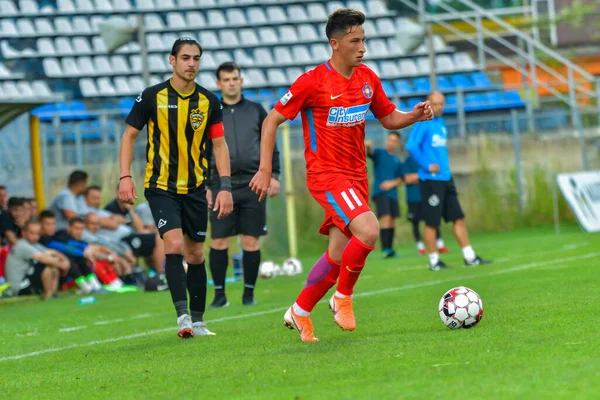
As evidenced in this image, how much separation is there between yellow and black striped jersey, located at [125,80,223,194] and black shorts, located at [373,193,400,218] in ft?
38.5

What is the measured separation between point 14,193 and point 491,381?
518 inches

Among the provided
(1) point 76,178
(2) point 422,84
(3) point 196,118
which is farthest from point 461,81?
(3) point 196,118

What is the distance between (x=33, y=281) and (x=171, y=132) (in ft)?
22.9

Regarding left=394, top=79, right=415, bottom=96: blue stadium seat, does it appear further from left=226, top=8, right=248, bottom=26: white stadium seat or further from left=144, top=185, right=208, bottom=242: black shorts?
left=144, top=185, right=208, bottom=242: black shorts

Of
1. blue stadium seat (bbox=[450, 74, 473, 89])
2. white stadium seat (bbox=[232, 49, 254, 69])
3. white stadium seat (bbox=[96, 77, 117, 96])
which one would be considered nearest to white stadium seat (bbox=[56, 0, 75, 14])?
white stadium seat (bbox=[96, 77, 117, 96])

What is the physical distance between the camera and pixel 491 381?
15.5 feet

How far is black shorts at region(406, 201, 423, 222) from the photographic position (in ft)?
64.2

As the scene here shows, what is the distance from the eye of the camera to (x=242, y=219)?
10.7 m

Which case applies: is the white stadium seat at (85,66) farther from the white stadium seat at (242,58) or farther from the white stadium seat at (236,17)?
the white stadium seat at (236,17)

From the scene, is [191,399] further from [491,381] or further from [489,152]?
[489,152]

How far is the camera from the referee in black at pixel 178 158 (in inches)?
305

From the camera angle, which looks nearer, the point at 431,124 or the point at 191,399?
the point at 191,399

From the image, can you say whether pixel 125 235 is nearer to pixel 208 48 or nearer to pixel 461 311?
pixel 461 311

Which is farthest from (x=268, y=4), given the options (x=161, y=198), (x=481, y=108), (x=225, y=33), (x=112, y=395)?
(x=112, y=395)
